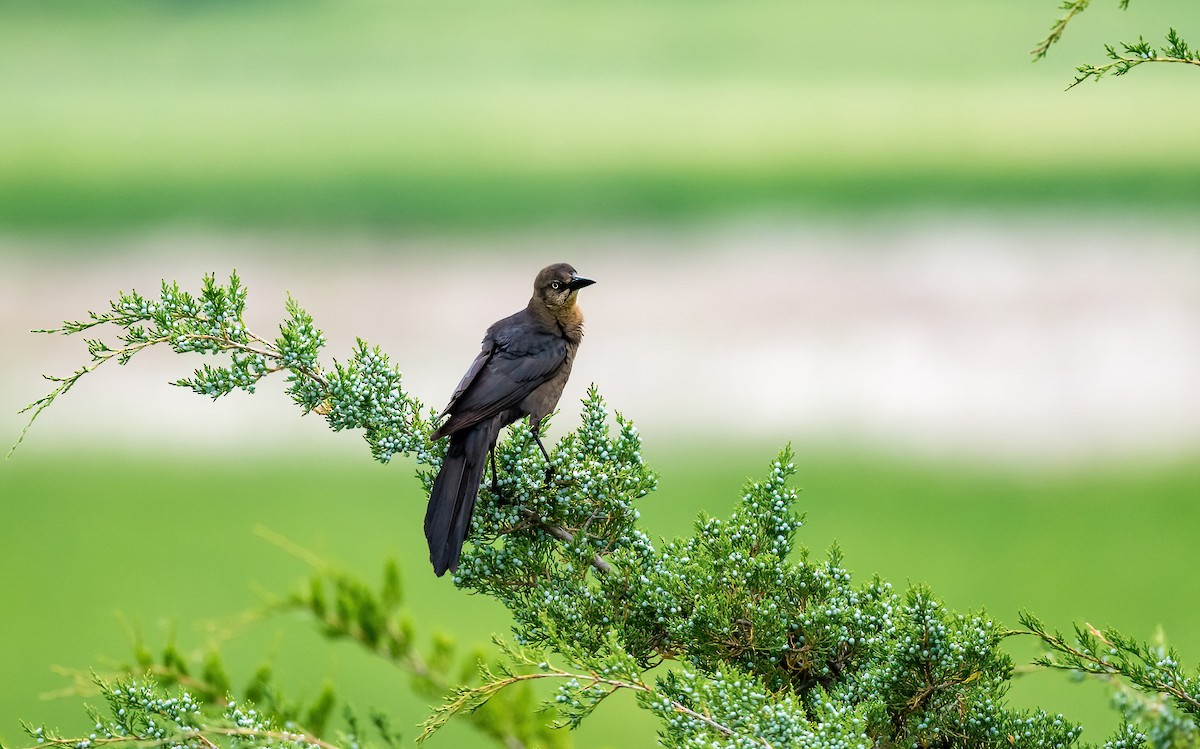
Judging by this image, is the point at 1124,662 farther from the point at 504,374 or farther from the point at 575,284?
the point at 575,284

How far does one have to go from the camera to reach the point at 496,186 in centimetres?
620

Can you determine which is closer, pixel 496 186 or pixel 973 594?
pixel 973 594

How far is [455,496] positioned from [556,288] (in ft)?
2.73

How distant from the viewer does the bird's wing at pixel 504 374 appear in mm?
1452

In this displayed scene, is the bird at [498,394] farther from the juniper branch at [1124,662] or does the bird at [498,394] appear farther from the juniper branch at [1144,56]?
the juniper branch at [1144,56]

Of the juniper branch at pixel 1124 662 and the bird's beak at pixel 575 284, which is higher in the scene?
the bird's beak at pixel 575 284

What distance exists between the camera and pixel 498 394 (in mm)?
1577

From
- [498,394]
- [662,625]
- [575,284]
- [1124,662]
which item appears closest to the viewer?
[1124,662]

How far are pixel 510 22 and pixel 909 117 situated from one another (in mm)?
2294

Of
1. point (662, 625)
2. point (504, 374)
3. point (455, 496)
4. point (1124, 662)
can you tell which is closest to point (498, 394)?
point (504, 374)

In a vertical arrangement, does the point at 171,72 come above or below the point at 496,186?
above

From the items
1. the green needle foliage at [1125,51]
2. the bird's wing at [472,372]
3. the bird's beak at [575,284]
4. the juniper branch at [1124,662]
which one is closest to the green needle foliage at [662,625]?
the juniper branch at [1124,662]

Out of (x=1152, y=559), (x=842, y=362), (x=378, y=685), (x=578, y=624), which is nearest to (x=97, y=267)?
(x=378, y=685)

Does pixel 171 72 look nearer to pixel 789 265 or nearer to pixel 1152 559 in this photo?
pixel 789 265
